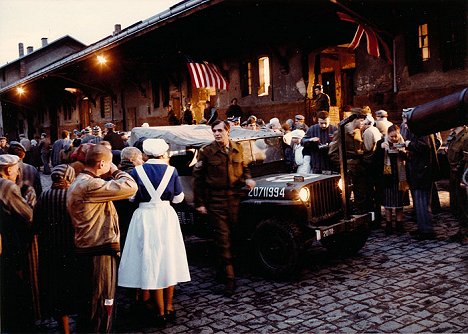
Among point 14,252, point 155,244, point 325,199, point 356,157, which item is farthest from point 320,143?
point 14,252

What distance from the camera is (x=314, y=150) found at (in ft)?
28.1

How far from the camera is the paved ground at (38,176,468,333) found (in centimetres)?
470

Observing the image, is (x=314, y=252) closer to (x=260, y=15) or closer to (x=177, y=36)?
(x=260, y=15)

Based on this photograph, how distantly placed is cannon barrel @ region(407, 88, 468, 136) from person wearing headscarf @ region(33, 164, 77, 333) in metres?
3.18

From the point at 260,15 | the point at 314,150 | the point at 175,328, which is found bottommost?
the point at 175,328

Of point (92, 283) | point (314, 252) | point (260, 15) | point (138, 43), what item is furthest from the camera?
point (138, 43)

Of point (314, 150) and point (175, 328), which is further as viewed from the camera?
point (314, 150)

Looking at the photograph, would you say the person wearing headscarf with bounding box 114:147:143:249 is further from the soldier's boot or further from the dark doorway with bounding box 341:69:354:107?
the dark doorway with bounding box 341:69:354:107

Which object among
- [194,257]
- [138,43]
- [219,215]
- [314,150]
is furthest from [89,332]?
[138,43]

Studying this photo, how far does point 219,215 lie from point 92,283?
2.03m

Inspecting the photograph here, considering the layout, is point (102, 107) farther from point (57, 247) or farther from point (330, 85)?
point (57, 247)

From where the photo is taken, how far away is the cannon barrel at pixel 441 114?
2.10m

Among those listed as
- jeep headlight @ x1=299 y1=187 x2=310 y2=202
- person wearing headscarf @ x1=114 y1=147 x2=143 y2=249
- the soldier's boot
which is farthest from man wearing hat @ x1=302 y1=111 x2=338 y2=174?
person wearing headscarf @ x1=114 y1=147 x2=143 y2=249

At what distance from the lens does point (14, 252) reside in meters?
4.56
